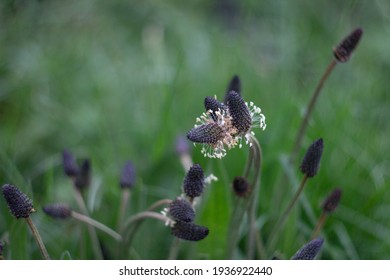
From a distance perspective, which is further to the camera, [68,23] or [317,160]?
[68,23]

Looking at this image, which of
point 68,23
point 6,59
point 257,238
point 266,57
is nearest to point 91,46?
point 68,23

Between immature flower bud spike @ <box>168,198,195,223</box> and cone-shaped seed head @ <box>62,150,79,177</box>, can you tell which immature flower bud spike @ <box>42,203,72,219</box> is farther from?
immature flower bud spike @ <box>168,198,195,223</box>

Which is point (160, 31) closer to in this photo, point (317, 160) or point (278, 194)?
point (278, 194)

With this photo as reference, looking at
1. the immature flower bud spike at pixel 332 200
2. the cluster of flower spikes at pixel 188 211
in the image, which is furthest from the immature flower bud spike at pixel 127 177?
the immature flower bud spike at pixel 332 200

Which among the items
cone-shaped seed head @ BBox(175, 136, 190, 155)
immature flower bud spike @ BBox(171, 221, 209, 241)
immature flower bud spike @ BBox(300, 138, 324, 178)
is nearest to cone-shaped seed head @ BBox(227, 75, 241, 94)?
immature flower bud spike @ BBox(300, 138, 324, 178)

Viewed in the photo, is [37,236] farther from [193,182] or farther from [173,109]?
[173,109]

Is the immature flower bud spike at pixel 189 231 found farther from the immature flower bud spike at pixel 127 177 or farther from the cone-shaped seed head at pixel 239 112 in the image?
the immature flower bud spike at pixel 127 177
